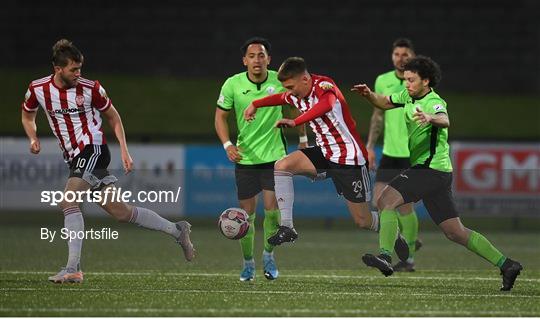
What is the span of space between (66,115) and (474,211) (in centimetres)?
894

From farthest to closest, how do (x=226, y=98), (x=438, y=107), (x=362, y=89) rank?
1. (x=226, y=98)
2. (x=362, y=89)
3. (x=438, y=107)

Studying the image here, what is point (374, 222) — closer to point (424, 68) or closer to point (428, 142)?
point (428, 142)

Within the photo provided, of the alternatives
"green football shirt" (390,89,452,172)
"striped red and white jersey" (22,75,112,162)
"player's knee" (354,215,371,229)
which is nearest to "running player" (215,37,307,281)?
"player's knee" (354,215,371,229)

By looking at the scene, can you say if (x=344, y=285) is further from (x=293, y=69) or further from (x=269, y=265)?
(x=293, y=69)

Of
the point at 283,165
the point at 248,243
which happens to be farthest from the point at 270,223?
the point at 283,165

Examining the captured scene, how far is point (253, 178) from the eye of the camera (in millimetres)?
10250

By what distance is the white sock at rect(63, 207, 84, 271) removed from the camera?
9500mm

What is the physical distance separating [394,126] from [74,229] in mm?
3749

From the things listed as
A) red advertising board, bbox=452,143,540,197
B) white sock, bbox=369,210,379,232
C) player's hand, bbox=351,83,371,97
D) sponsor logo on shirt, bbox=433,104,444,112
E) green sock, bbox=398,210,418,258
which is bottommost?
red advertising board, bbox=452,143,540,197

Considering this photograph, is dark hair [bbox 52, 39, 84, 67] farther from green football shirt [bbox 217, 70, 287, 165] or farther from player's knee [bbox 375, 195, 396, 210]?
player's knee [bbox 375, 195, 396, 210]

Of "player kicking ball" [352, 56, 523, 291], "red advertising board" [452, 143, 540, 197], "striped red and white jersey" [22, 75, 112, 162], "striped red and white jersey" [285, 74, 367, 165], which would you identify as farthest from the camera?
"red advertising board" [452, 143, 540, 197]

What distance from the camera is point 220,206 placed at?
54.3 feet

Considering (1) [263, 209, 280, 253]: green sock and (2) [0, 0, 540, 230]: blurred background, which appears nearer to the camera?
(1) [263, 209, 280, 253]: green sock

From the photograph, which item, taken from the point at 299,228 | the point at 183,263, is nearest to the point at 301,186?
the point at 299,228
